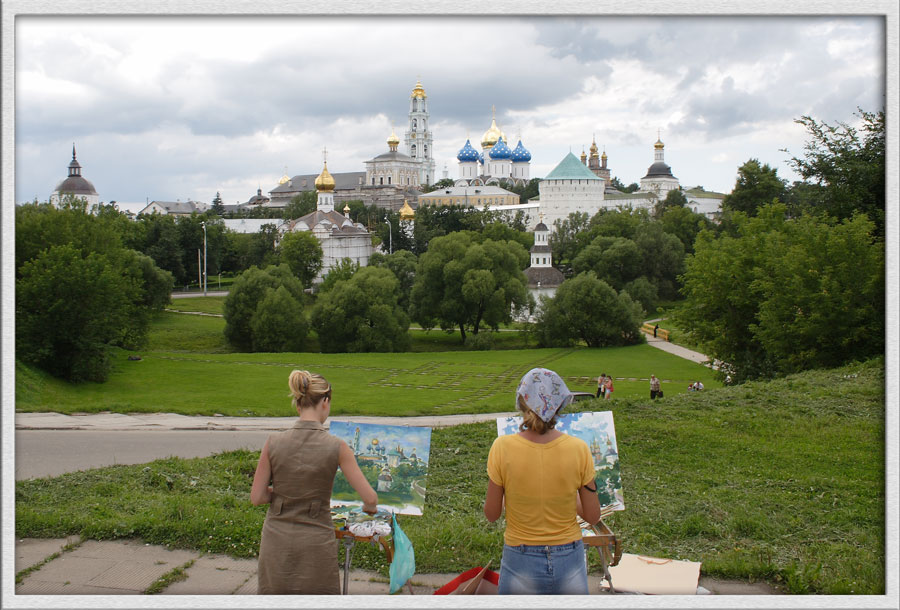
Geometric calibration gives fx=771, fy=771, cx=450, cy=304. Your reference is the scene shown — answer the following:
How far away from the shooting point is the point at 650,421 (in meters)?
11.9

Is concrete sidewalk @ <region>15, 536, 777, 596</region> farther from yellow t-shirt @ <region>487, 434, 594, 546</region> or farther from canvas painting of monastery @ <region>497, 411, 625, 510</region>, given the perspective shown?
yellow t-shirt @ <region>487, 434, 594, 546</region>

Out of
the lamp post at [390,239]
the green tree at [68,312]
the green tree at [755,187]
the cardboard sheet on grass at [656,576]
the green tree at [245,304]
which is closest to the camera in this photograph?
the cardboard sheet on grass at [656,576]

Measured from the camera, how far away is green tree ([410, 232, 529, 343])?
47.2 m

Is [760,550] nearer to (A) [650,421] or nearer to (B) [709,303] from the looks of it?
(A) [650,421]

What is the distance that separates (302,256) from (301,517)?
2491 inches

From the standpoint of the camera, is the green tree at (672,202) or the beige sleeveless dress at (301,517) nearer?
the beige sleeveless dress at (301,517)

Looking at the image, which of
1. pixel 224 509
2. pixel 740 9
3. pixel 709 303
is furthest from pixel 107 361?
pixel 740 9

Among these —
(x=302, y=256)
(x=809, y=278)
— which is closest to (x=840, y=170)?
(x=809, y=278)

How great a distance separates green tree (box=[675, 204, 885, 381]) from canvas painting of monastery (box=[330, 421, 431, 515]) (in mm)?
10583

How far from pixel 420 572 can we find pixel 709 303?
21881 millimetres

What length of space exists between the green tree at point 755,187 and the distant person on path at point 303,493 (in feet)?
184

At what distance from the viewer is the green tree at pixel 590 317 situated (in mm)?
44625

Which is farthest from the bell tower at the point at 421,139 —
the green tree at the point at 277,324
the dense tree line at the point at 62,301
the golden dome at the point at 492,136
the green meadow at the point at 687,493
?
the green meadow at the point at 687,493

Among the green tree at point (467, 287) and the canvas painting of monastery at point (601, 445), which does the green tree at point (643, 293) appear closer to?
the green tree at point (467, 287)
